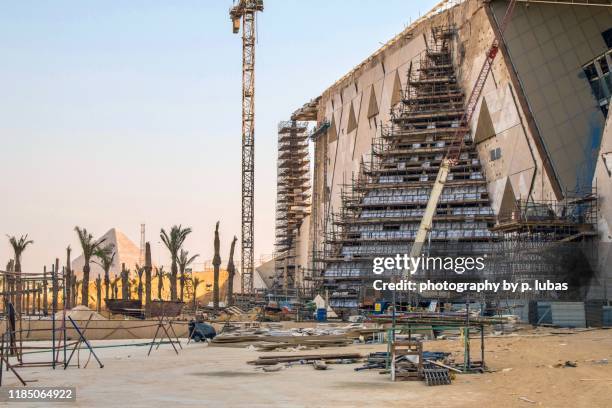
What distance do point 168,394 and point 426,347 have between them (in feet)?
55.2

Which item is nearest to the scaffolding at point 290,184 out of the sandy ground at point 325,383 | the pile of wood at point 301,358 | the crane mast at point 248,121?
the crane mast at point 248,121

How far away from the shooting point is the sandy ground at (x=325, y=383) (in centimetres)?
1970

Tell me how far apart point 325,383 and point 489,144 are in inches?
2553

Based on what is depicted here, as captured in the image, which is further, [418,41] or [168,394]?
[418,41]

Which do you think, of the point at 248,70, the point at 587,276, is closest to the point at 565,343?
the point at 587,276

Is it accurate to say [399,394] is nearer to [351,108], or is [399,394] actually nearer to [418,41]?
[418,41]

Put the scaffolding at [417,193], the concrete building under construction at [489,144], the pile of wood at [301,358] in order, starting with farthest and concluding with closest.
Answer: the scaffolding at [417,193], the concrete building under construction at [489,144], the pile of wood at [301,358]

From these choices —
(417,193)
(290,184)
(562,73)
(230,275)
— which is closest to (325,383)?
(562,73)

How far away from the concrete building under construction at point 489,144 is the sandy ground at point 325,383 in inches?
1450

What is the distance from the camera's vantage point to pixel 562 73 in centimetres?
7825

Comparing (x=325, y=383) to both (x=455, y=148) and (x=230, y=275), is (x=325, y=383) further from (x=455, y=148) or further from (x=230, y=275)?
(x=230, y=275)

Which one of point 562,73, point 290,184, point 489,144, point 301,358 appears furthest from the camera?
point 290,184

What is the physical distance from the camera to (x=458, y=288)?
75.9 meters

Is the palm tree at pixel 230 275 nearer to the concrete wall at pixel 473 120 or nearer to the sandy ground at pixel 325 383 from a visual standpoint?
the concrete wall at pixel 473 120
